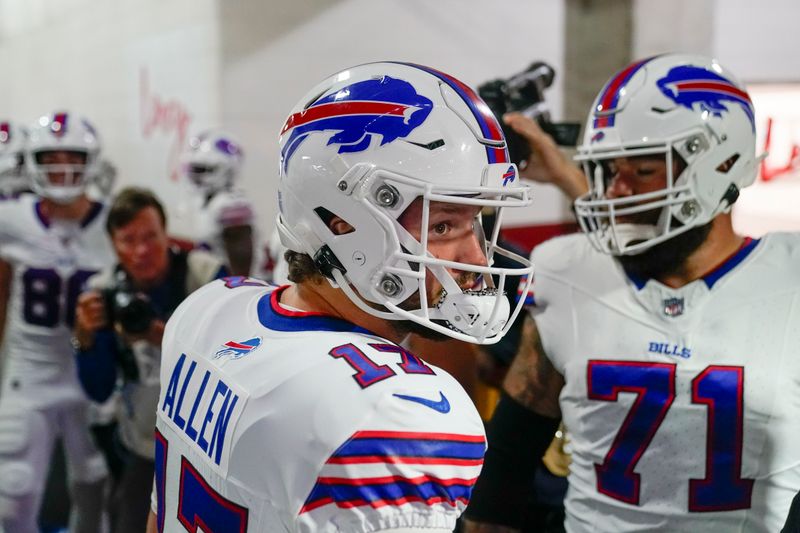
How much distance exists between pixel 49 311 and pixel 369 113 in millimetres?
2566

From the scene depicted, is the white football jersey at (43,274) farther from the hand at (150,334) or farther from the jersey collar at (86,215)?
the hand at (150,334)

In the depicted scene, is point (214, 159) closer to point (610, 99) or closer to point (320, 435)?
point (610, 99)

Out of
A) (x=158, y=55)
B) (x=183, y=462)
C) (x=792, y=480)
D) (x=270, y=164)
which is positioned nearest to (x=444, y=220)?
(x=183, y=462)

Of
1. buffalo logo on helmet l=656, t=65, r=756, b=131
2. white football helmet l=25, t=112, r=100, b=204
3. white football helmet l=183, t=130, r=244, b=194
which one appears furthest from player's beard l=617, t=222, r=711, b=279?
white football helmet l=183, t=130, r=244, b=194

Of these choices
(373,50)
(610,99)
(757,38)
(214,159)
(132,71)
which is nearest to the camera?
(610,99)

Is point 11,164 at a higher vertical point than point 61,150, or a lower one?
lower

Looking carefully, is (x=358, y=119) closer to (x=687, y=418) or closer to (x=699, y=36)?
(x=687, y=418)

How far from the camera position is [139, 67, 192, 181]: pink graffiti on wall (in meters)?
5.14

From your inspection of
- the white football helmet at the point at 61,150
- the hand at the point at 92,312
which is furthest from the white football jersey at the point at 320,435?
the white football helmet at the point at 61,150

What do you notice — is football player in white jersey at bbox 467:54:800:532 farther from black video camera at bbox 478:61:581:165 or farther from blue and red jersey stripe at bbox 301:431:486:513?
blue and red jersey stripe at bbox 301:431:486:513

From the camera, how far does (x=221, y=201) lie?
156 inches

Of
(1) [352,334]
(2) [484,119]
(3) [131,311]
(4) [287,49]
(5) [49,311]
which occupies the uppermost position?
(4) [287,49]

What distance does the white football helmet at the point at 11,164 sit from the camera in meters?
4.97

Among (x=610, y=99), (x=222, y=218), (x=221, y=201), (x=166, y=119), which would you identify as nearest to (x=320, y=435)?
(x=610, y=99)
